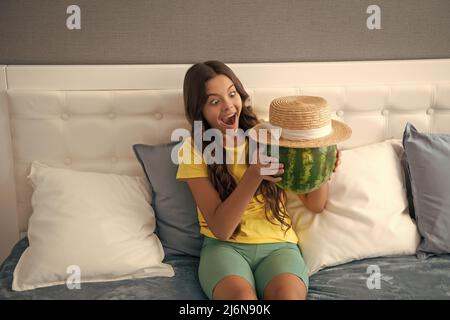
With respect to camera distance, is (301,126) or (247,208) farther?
(247,208)

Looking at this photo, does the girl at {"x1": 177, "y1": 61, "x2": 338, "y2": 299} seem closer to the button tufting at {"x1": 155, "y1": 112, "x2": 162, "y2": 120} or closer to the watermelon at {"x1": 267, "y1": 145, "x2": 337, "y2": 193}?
the watermelon at {"x1": 267, "y1": 145, "x2": 337, "y2": 193}

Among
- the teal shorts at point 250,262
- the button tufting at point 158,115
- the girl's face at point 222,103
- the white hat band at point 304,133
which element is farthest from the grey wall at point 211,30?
the teal shorts at point 250,262

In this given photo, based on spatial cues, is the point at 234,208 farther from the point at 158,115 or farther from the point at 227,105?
the point at 158,115

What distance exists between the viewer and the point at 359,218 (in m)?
1.88

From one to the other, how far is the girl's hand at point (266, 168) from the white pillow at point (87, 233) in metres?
0.48

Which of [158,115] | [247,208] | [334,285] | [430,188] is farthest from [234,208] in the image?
[430,188]

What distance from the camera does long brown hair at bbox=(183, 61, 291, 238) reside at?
1.77 meters

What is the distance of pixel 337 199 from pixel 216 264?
517 mm

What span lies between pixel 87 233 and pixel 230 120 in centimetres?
60

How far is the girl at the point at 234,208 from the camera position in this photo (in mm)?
1635

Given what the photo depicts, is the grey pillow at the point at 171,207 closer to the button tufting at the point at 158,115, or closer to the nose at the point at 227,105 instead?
the button tufting at the point at 158,115

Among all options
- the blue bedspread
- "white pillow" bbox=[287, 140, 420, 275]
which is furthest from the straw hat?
the blue bedspread

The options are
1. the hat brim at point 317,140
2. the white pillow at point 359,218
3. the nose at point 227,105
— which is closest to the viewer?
the hat brim at point 317,140

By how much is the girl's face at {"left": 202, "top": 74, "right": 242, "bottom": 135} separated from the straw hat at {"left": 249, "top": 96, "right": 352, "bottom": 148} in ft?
0.58
